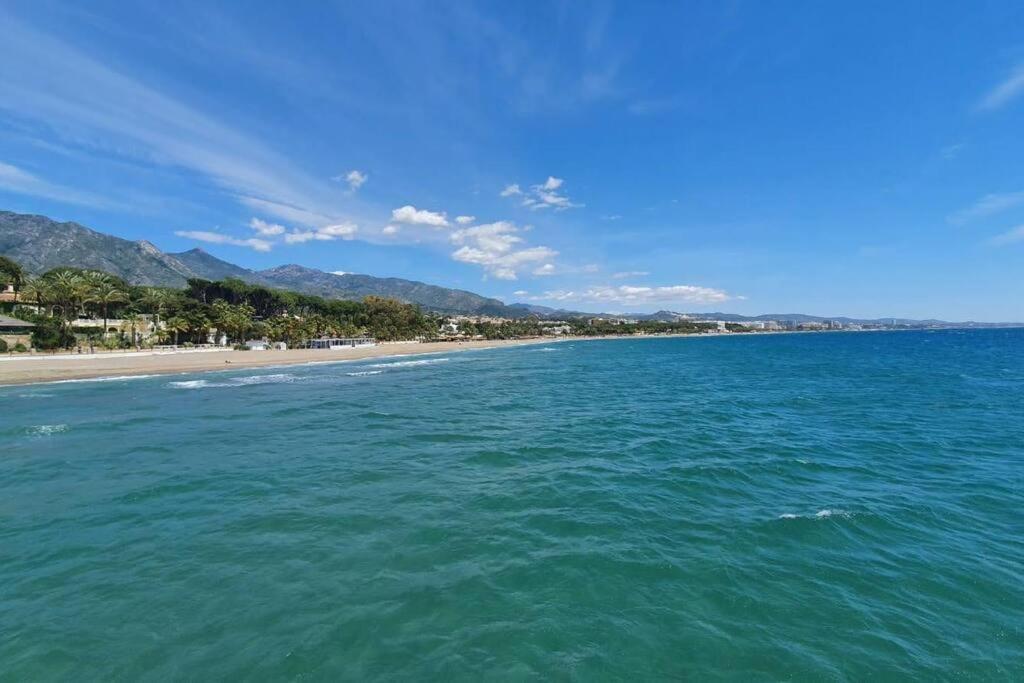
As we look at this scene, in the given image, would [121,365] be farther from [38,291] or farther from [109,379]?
[38,291]

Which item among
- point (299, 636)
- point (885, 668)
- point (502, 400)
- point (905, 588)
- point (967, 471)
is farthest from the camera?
point (502, 400)

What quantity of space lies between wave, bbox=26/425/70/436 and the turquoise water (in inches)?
4.7

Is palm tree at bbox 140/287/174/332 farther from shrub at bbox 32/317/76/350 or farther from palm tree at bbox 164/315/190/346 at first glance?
shrub at bbox 32/317/76/350

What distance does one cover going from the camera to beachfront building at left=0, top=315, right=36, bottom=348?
2206 inches

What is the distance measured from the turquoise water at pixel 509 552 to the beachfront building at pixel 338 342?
80.8m

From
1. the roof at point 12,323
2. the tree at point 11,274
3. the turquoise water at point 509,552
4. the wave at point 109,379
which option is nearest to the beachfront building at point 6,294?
the tree at point 11,274

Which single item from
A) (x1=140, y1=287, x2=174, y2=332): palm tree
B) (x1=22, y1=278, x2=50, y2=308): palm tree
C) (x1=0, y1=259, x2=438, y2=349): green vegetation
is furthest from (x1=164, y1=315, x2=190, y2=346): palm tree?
(x1=22, y1=278, x2=50, y2=308): palm tree

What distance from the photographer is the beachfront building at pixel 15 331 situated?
5603 centimetres

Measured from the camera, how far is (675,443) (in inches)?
683

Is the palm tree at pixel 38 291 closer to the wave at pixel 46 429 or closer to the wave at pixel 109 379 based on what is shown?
the wave at pixel 109 379

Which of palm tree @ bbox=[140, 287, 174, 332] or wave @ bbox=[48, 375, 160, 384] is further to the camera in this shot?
palm tree @ bbox=[140, 287, 174, 332]

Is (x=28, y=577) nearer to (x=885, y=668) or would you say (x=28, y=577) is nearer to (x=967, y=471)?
(x=885, y=668)

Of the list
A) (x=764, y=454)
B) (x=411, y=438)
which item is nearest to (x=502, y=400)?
(x=411, y=438)

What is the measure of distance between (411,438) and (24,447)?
13.5 metres
